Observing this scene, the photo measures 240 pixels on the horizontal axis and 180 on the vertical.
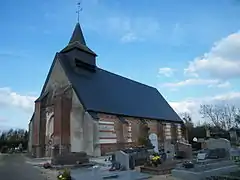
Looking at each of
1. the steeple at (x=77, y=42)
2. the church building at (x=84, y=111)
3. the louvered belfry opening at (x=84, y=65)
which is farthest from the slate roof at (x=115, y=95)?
the steeple at (x=77, y=42)

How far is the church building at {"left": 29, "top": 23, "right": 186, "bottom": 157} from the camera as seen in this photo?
81.4 ft

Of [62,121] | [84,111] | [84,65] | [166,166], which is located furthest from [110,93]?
[166,166]

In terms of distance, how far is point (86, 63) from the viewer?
99.7ft

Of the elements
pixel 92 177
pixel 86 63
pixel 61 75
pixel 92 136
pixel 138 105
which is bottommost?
pixel 92 177

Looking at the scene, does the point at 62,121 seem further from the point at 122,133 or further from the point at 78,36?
the point at 78,36

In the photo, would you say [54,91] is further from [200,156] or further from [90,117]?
[200,156]

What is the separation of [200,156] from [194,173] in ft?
16.8

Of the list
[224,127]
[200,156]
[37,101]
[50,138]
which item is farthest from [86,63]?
[224,127]

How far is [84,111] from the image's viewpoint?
2462cm

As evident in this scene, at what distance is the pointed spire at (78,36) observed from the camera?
32.2m

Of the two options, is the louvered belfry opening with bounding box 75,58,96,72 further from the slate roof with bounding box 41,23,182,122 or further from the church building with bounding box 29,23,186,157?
the slate roof with bounding box 41,23,182,122

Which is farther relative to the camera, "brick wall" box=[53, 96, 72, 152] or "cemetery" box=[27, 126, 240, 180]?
"brick wall" box=[53, 96, 72, 152]

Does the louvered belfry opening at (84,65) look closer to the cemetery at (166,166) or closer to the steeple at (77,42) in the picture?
the steeple at (77,42)

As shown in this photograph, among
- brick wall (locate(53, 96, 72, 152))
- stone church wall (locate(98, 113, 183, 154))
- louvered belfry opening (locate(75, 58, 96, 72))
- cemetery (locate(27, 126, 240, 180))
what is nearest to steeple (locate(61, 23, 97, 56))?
louvered belfry opening (locate(75, 58, 96, 72))
